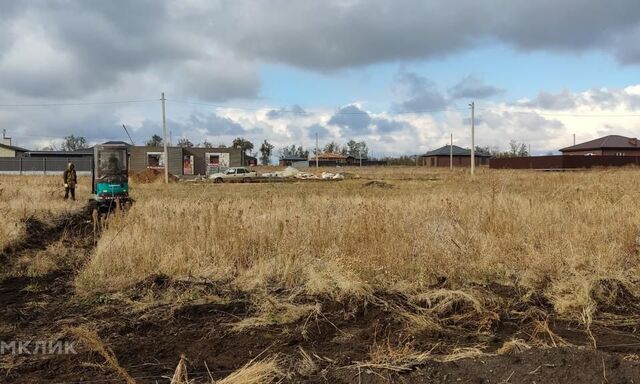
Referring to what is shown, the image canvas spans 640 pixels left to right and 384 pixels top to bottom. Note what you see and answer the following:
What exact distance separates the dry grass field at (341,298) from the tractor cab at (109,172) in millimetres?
7882

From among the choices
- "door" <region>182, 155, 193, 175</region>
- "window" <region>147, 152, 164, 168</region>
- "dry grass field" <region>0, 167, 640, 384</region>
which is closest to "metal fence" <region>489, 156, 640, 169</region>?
"door" <region>182, 155, 193, 175</region>

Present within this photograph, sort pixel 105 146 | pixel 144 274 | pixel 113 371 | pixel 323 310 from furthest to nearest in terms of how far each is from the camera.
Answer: pixel 105 146, pixel 144 274, pixel 323 310, pixel 113 371

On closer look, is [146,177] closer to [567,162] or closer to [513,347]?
[513,347]

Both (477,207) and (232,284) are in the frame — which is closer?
(232,284)

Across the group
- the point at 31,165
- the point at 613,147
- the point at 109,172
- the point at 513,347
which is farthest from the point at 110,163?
the point at 613,147

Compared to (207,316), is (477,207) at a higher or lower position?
higher

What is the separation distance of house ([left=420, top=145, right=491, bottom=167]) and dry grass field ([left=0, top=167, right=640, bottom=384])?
96.6m

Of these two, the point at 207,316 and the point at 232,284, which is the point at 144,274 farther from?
the point at 207,316

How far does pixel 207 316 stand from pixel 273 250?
2.54 meters

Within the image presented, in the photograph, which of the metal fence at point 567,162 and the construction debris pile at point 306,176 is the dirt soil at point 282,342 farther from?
Answer: the metal fence at point 567,162

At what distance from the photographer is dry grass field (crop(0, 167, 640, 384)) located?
4.08 meters

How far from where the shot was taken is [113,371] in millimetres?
4211

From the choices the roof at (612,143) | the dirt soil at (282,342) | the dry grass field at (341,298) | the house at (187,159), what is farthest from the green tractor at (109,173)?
the roof at (612,143)

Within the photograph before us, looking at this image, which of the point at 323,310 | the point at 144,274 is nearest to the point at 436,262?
the point at 323,310
